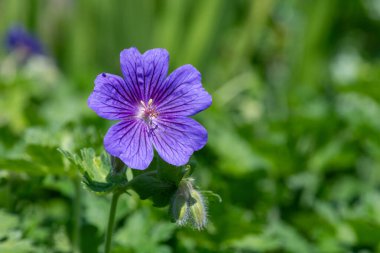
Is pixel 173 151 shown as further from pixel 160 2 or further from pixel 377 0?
pixel 377 0

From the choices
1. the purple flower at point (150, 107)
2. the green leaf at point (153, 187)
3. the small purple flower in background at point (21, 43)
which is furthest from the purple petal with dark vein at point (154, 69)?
the small purple flower in background at point (21, 43)

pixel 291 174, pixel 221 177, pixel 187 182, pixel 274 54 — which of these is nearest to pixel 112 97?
pixel 187 182

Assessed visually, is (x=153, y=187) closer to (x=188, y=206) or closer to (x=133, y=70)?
(x=188, y=206)

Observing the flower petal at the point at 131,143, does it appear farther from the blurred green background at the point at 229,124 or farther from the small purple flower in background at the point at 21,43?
the small purple flower in background at the point at 21,43

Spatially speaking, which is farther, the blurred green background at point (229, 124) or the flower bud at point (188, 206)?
the blurred green background at point (229, 124)

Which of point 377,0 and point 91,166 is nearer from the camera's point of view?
point 91,166
